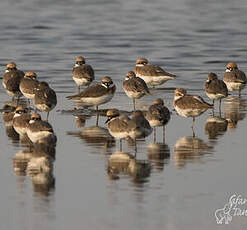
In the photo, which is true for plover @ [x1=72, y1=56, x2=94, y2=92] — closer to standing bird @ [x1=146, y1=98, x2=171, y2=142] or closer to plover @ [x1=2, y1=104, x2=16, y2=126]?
plover @ [x1=2, y1=104, x2=16, y2=126]

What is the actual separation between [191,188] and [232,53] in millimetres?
23679

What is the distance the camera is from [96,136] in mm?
21547

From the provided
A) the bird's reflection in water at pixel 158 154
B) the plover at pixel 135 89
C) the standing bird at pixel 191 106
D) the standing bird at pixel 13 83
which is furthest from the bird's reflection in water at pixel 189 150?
the standing bird at pixel 13 83

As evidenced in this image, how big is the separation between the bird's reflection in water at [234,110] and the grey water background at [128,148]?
0.03 metres

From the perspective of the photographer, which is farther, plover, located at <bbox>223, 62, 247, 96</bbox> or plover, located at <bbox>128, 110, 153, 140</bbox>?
plover, located at <bbox>223, 62, 247, 96</bbox>

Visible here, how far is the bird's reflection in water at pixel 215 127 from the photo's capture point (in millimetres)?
21825

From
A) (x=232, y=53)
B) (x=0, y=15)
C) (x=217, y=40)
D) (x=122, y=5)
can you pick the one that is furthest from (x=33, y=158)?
(x=122, y=5)

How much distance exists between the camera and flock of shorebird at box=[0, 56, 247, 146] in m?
19.5

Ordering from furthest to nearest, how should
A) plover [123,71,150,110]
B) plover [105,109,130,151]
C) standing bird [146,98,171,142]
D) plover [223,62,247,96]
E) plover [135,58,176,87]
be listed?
plover [135,58,176,87] < plover [223,62,247,96] < plover [123,71,150,110] < standing bird [146,98,171,142] < plover [105,109,130,151]

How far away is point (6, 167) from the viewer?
18.3 m

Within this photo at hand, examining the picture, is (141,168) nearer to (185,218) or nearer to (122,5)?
(185,218)

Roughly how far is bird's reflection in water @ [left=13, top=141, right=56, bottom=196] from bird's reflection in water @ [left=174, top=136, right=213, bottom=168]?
2687 millimetres

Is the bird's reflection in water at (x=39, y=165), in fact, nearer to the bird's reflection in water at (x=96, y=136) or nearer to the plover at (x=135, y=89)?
the bird's reflection in water at (x=96, y=136)

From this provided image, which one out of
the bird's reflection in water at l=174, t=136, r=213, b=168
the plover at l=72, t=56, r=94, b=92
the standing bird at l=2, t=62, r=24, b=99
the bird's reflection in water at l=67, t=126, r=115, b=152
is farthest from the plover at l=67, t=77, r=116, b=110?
the bird's reflection in water at l=174, t=136, r=213, b=168
